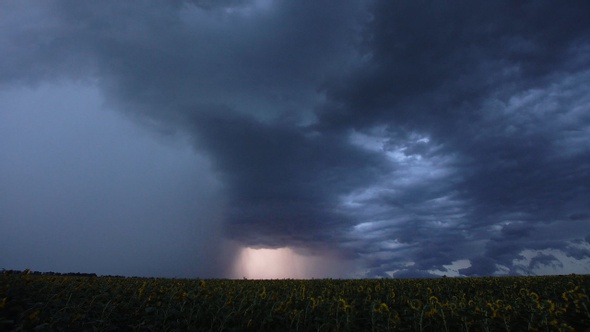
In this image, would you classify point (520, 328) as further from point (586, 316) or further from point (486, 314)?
point (586, 316)

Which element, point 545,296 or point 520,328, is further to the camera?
point 545,296

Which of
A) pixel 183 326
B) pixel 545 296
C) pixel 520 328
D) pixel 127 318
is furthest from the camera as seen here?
pixel 545 296

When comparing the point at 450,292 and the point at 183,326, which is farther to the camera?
the point at 450,292

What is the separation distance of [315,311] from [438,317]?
5.19m

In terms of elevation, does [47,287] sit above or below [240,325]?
above

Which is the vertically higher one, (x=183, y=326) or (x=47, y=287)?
(x=47, y=287)

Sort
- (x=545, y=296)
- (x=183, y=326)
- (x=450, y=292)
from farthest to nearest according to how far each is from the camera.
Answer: (x=450, y=292), (x=545, y=296), (x=183, y=326)

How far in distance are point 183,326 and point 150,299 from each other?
12.6ft

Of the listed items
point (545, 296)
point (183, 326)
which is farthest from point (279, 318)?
point (545, 296)

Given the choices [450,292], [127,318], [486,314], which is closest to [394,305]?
[486,314]

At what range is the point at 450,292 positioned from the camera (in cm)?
2897

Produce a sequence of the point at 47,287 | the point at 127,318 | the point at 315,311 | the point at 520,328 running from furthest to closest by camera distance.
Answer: the point at 47,287 < the point at 315,311 < the point at 127,318 < the point at 520,328

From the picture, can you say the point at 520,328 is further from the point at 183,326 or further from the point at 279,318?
the point at 183,326

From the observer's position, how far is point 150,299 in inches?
642
